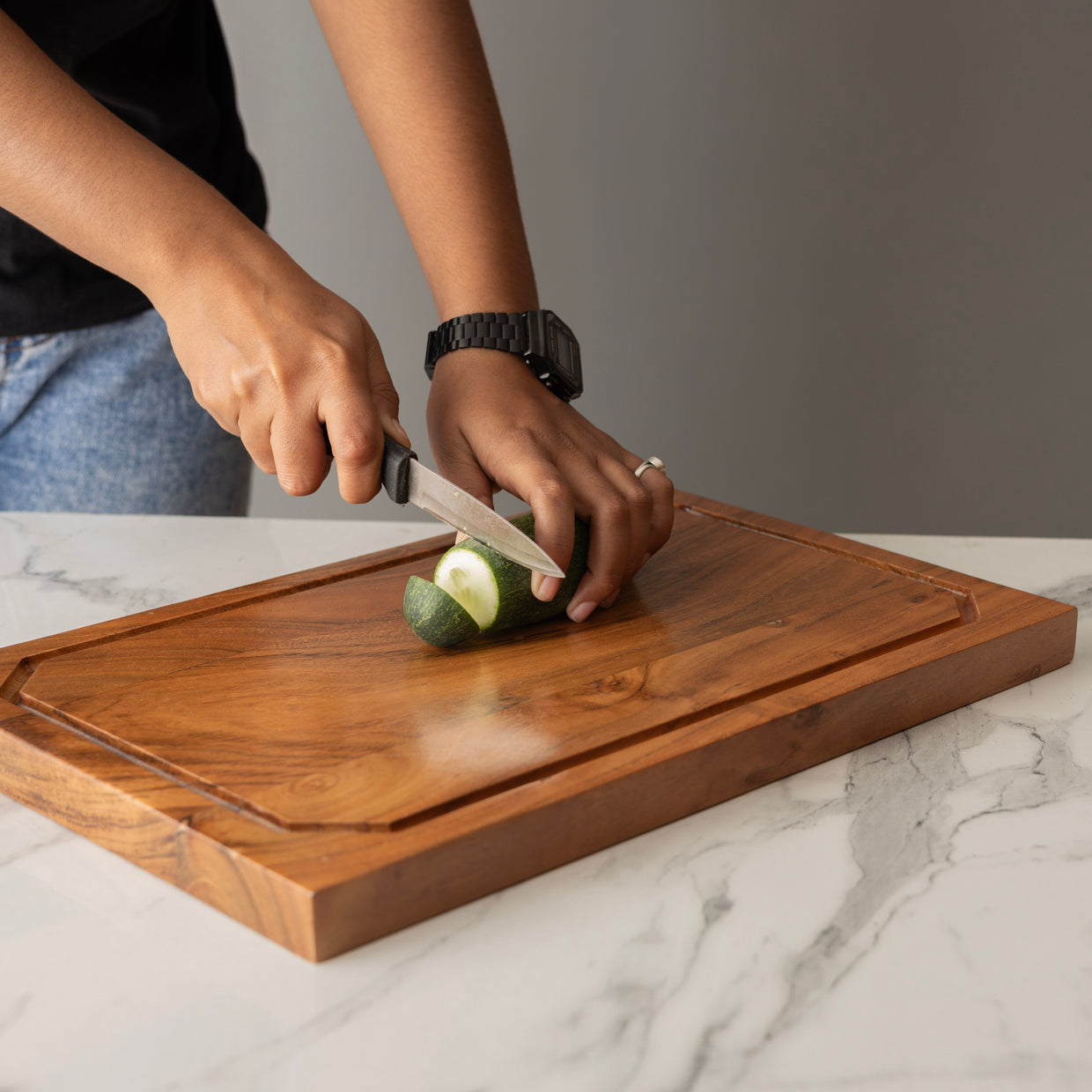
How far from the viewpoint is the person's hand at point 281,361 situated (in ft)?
4.08

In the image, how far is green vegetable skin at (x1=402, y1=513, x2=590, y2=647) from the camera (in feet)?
4.17

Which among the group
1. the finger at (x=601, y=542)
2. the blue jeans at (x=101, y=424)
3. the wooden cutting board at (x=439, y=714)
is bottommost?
the wooden cutting board at (x=439, y=714)

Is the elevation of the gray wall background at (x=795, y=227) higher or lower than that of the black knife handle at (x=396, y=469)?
higher

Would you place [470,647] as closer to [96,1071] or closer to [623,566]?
[623,566]

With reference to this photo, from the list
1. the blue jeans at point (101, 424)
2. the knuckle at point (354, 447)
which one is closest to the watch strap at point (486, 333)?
the knuckle at point (354, 447)

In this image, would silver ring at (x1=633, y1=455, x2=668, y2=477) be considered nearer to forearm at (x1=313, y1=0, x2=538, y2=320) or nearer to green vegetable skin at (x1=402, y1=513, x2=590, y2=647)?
green vegetable skin at (x1=402, y1=513, x2=590, y2=647)

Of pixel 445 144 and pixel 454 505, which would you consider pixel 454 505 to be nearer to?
pixel 454 505

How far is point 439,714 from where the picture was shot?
1.12 metres

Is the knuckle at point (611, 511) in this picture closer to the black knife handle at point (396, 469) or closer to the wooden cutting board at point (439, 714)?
the wooden cutting board at point (439, 714)

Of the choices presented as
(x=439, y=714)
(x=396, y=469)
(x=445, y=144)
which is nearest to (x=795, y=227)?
(x=445, y=144)

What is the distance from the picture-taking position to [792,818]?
1.04 m

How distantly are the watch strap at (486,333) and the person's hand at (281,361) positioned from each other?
0.29 meters

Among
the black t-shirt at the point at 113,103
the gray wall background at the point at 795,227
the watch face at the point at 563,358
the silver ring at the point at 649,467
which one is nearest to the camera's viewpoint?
the silver ring at the point at 649,467

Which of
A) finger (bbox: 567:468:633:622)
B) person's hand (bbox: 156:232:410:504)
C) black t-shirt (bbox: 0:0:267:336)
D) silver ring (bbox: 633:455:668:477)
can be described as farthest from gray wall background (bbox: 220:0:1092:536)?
person's hand (bbox: 156:232:410:504)
